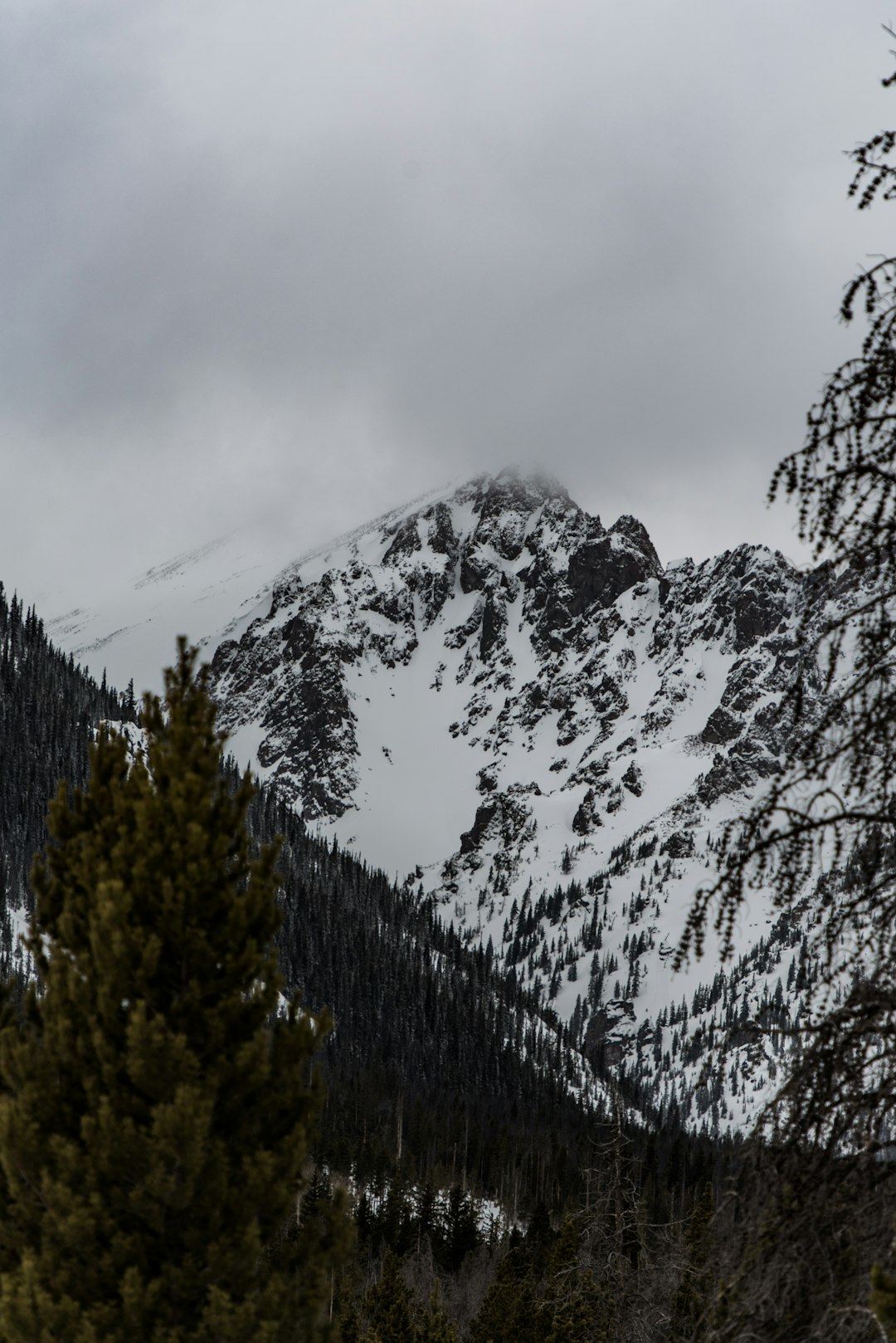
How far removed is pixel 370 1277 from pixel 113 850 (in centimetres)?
6365

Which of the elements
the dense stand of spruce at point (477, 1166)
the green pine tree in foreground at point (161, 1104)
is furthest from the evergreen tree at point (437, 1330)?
the green pine tree in foreground at point (161, 1104)

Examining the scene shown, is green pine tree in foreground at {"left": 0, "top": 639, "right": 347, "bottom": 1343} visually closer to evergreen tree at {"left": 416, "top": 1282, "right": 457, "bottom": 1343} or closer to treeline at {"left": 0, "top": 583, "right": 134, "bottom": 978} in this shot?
evergreen tree at {"left": 416, "top": 1282, "right": 457, "bottom": 1343}

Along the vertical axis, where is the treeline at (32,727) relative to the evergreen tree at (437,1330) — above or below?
above

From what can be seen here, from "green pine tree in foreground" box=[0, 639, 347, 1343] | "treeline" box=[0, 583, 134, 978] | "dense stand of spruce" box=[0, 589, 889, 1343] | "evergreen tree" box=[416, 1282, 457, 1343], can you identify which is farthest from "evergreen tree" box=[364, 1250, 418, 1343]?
"treeline" box=[0, 583, 134, 978]

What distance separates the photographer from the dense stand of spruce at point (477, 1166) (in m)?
6.38

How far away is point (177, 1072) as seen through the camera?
10.0 metres

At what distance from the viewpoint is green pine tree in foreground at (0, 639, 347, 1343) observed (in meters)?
9.62

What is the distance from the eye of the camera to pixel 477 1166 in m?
99.2

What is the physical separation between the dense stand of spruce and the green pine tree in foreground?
125 cm

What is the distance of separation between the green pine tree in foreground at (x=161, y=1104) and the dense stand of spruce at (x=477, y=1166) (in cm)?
125

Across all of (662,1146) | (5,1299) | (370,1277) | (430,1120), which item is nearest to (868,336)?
(5,1299)

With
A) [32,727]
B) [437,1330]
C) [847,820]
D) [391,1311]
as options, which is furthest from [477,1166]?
[847,820]

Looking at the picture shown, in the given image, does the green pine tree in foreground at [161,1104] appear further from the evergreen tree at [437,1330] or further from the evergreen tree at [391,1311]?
the evergreen tree at [391,1311]

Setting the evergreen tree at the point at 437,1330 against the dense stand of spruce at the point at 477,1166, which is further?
the evergreen tree at the point at 437,1330
